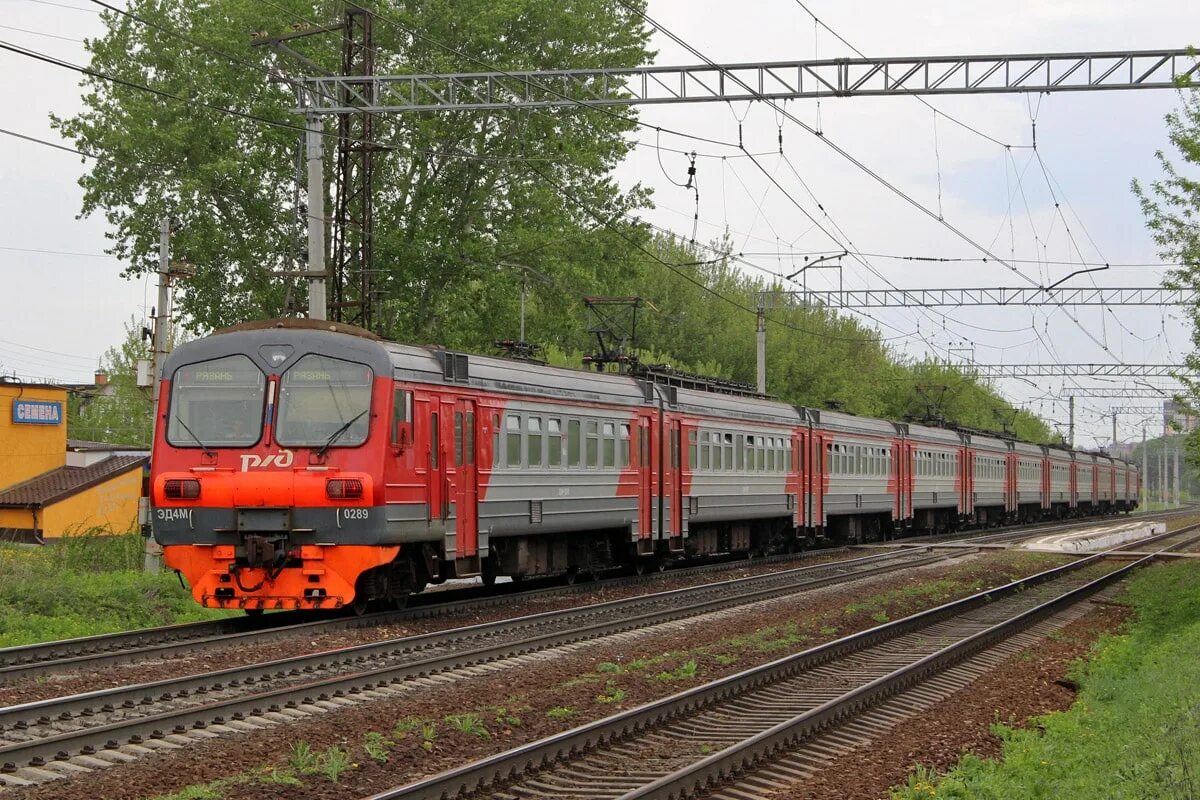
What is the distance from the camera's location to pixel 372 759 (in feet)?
30.7

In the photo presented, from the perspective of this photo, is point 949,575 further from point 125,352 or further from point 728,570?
point 125,352

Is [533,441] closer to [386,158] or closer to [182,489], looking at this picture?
[182,489]

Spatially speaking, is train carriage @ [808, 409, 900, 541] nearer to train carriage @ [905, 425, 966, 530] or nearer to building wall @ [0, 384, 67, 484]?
train carriage @ [905, 425, 966, 530]

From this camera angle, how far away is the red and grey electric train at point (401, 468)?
15867mm

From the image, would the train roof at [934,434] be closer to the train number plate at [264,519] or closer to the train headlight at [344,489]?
the train headlight at [344,489]

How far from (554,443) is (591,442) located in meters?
1.35

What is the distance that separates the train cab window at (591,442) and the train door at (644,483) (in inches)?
67.2

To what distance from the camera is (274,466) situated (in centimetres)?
1608

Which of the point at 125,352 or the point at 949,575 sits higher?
the point at 125,352

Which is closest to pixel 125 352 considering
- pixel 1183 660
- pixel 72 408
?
pixel 72 408

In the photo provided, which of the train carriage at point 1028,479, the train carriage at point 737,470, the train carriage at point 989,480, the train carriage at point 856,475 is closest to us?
the train carriage at point 737,470

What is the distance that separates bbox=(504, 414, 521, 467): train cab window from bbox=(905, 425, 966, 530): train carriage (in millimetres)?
24637

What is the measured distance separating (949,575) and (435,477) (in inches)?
514

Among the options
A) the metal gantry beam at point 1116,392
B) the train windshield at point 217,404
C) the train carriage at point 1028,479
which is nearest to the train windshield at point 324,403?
the train windshield at point 217,404
